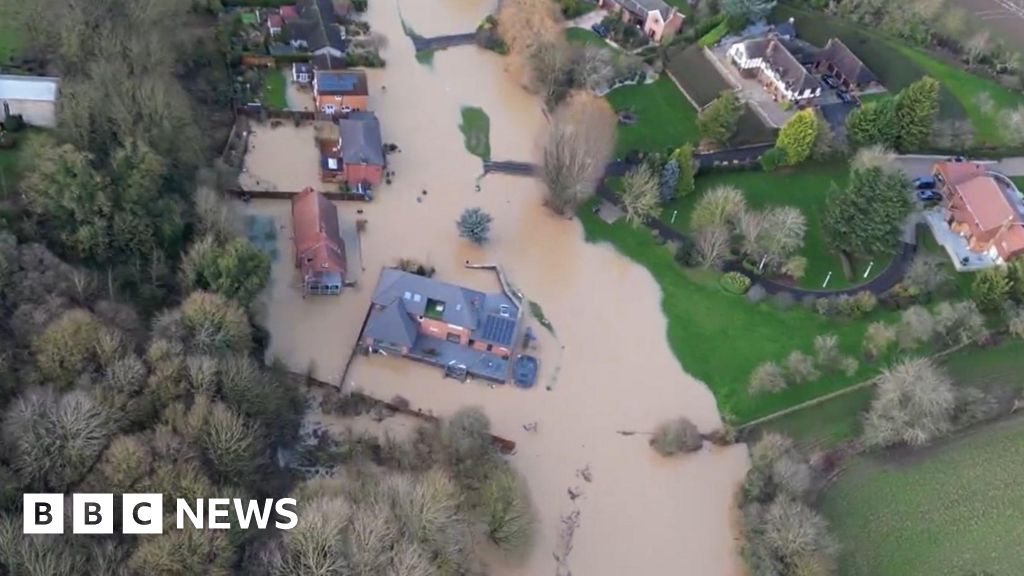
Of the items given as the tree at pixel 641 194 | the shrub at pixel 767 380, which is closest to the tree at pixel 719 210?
the tree at pixel 641 194

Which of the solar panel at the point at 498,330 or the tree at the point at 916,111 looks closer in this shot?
the solar panel at the point at 498,330

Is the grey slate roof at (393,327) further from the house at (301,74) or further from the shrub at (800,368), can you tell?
the house at (301,74)

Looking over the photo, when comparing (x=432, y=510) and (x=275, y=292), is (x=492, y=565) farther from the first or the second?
(x=275, y=292)

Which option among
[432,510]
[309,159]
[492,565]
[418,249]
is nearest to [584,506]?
[492,565]

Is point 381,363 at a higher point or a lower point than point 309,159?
lower

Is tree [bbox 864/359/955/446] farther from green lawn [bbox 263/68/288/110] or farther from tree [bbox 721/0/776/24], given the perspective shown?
green lawn [bbox 263/68/288/110]

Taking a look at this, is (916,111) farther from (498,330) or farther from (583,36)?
(498,330)
